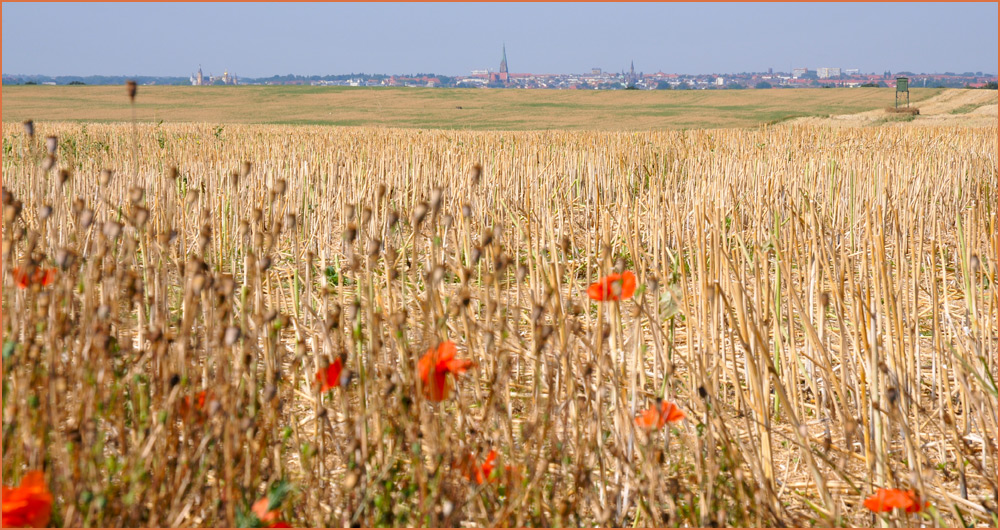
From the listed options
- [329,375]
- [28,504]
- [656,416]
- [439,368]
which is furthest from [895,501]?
[28,504]

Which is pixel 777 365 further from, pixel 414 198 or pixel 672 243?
pixel 414 198

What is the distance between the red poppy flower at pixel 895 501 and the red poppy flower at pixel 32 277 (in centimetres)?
142

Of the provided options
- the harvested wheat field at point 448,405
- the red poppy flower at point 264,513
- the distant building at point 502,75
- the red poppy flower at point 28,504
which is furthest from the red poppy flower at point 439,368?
the distant building at point 502,75

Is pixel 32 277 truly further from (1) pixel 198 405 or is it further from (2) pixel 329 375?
(2) pixel 329 375

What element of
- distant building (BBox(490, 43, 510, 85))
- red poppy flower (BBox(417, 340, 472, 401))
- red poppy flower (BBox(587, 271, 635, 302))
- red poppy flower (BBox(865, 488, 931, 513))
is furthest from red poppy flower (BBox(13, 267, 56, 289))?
distant building (BBox(490, 43, 510, 85))

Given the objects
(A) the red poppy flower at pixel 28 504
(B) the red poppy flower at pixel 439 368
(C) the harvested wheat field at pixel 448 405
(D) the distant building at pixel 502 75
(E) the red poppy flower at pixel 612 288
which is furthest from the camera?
(D) the distant building at pixel 502 75

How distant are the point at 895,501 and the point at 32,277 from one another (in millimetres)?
1453

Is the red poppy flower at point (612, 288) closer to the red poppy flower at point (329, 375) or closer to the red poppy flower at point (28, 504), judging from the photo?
the red poppy flower at point (329, 375)

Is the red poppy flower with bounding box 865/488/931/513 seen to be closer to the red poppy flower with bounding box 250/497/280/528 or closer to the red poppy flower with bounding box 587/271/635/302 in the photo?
the red poppy flower with bounding box 587/271/635/302

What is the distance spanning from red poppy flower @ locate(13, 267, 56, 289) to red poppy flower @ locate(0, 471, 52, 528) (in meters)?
0.33

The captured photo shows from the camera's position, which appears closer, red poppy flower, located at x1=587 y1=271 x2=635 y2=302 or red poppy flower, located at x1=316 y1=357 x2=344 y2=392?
red poppy flower, located at x1=316 y1=357 x2=344 y2=392

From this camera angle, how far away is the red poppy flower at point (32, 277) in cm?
130

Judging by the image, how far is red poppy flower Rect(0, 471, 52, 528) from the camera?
3.67 ft

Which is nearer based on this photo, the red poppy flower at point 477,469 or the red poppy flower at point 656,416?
the red poppy flower at point 477,469
